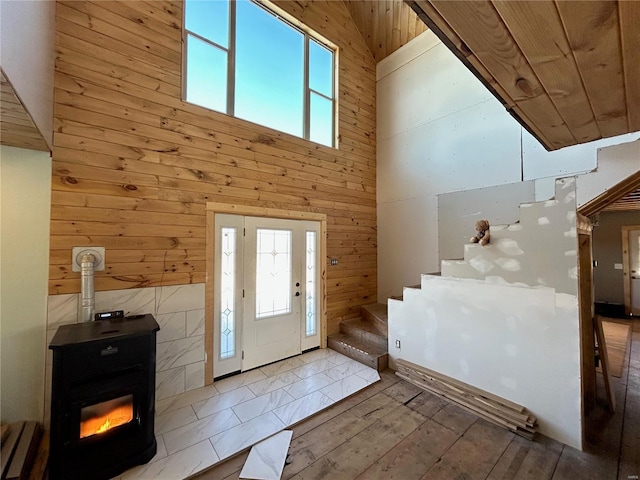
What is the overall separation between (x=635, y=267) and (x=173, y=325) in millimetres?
9577

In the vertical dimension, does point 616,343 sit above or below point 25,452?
below

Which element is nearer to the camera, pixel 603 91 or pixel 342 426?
Result: pixel 603 91

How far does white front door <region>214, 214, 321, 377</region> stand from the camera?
Result: 3.31 meters

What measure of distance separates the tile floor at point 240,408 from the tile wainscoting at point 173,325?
0.55 ft

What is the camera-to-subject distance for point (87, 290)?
7.82 ft

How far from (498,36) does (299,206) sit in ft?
10.6

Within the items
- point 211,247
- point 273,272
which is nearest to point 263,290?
point 273,272

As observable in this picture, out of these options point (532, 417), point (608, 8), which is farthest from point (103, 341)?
point (532, 417)

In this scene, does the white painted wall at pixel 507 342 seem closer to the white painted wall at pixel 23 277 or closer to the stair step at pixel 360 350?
the stair step at pixel 360 350

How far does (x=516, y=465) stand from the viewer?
1983mm

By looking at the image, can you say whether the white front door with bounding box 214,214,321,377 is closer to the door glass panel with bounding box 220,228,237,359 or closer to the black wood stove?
the door glass panel with bounding box 220,228,237,359

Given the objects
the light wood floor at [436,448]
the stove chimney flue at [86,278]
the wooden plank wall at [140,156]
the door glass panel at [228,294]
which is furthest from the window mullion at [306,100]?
Result: the light wood floor at [436,448]

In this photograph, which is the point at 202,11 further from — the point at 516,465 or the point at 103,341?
the point at 516,465

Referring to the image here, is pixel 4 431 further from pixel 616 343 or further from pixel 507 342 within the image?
pixel 616 343
